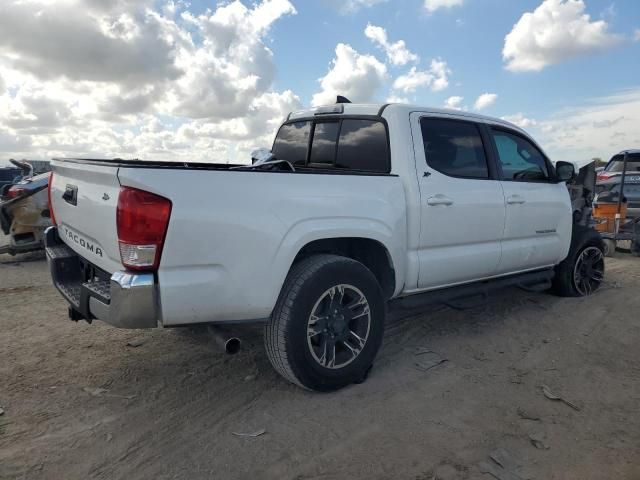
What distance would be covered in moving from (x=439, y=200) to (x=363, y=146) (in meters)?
0.76

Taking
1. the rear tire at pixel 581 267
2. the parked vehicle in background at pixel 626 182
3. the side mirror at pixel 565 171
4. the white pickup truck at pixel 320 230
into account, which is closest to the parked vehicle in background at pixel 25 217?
the white pickup truck at pixel 320 230

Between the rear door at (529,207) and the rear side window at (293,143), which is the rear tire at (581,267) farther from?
the rear side window at (293,143)

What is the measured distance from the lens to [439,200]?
3795mm

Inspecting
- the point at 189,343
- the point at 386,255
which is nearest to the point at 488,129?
the point at 386,255

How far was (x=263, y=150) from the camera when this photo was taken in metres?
4.68

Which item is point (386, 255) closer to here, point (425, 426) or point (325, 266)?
point (325, 266)

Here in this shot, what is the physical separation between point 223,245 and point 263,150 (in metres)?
2.16

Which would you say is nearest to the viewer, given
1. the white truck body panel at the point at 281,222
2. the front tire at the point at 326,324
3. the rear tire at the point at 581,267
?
the white truck body panel at the point at 281,222

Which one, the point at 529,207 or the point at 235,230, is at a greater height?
the point at 529,207

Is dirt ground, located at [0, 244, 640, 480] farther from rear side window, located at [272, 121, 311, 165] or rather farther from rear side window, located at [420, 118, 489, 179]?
rear side window, located at [272, 121, 311, 165]

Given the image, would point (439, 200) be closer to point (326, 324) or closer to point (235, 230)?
point (326, 324)

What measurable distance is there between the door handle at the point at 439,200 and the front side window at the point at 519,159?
0.98 metres

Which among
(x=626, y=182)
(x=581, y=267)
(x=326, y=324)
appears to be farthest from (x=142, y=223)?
(x=626, y=182)

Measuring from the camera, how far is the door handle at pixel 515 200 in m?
4.44
